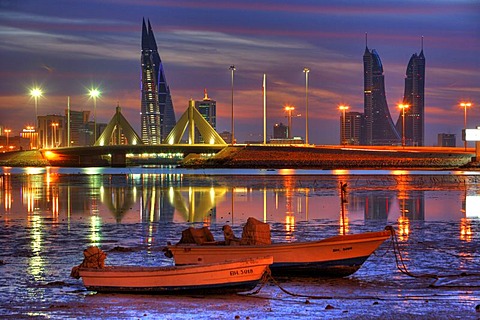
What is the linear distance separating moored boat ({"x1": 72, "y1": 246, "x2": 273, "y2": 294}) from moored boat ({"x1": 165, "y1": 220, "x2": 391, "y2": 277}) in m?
1.56

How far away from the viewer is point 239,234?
31047 millimetres

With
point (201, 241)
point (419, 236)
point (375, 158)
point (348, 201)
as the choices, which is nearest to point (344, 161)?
point (375, 158)

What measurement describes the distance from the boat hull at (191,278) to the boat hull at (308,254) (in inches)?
61.9

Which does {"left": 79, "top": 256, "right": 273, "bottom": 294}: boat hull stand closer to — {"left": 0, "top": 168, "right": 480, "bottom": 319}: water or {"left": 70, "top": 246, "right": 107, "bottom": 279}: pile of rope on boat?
{"left": 0, "top": 168, "right": 480, "bottom": 319}: water

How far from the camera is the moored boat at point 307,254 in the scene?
20720mm

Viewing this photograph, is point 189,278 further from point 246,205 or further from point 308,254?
point 246,205

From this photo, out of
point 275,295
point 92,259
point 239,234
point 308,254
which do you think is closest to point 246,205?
point 239,234

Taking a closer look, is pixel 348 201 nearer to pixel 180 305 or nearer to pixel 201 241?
pixel 201 241

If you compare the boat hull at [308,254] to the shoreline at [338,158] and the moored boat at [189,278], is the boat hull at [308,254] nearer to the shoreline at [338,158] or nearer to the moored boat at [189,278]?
the moored boat at [189,278]

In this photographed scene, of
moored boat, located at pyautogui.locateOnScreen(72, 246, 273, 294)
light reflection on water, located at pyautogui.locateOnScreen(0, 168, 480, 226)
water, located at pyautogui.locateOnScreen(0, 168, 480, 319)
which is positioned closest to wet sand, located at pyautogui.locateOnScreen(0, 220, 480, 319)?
water, located at pyautogui.locateOnScreen(0, 168, 480, 319)

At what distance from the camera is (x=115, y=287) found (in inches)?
755

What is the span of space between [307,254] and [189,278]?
3.45 m

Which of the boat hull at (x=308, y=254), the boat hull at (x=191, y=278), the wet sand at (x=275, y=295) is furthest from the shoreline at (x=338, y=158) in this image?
the boat hull at (x=191, y=278)

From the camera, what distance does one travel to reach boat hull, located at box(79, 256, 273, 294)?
18766mm
